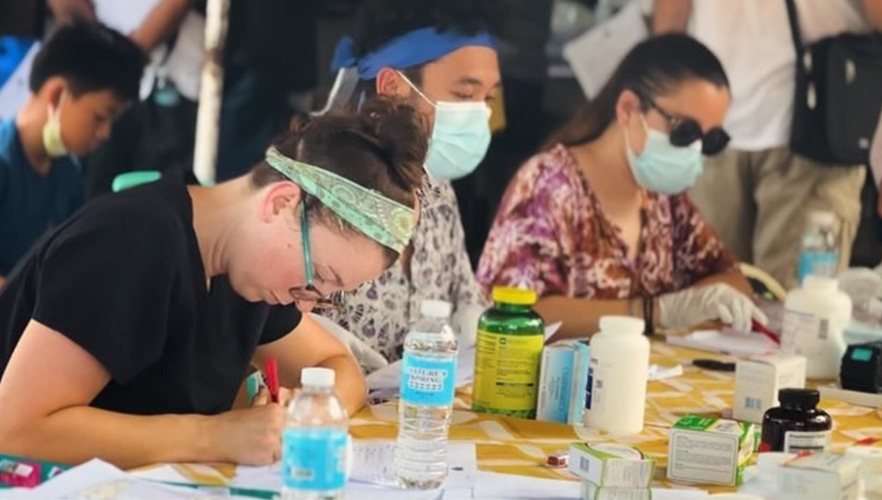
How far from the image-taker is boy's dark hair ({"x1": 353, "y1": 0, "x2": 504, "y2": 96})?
3.01 metres

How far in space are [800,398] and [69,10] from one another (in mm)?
2081

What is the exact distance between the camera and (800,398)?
6.17 ft

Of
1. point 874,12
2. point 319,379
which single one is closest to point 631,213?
point 874,12

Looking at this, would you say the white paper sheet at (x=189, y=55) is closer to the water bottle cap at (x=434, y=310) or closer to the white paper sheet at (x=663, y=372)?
the white paper sheet at (x=663, y=372)

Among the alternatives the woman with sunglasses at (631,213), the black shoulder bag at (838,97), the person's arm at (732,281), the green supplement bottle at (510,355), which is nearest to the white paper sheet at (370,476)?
the green supplement bottle at (510,355)

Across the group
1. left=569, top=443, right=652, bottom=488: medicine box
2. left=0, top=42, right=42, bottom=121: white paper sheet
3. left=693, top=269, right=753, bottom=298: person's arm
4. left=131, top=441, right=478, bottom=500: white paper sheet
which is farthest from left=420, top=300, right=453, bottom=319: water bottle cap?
left=0, top=42, right=42, bottom=121: white paper sheet

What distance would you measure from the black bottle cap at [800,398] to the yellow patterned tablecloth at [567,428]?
17cm

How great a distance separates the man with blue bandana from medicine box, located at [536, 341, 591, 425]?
0.44 meters

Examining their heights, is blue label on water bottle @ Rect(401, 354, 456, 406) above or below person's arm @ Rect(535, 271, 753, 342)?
above

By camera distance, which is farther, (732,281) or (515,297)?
(732,281)

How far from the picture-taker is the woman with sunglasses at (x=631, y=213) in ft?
9.97

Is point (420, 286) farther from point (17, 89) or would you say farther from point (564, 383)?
point (17, 89)

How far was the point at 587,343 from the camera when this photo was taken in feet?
6.77

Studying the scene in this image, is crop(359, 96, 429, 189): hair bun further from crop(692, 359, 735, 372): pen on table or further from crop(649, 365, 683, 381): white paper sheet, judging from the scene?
crop(692, 359, 735, 372): pen on table
